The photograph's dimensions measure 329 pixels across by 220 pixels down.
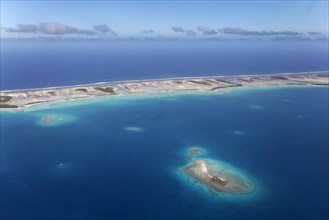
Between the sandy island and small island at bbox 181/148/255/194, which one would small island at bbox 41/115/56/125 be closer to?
the sandy island

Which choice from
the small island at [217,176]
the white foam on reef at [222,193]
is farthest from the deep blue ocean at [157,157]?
the small island at [217,176]

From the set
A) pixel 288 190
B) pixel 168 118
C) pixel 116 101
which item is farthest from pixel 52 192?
pixel 116 101

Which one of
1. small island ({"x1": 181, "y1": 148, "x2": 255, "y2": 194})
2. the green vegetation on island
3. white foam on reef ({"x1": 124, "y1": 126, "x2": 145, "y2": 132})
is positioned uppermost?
the green vegetation on island

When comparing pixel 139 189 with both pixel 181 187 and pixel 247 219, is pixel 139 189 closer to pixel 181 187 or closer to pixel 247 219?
pixel 181 187

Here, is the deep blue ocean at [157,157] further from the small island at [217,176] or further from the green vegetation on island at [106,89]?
the green vegetation on island at [106,89]

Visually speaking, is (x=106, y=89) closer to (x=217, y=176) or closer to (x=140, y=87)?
(x=140, y=87)

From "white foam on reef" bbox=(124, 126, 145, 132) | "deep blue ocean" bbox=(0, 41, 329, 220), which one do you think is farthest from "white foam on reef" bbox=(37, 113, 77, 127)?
"white foam on reef" bbox=(124, 126, 145, 132)

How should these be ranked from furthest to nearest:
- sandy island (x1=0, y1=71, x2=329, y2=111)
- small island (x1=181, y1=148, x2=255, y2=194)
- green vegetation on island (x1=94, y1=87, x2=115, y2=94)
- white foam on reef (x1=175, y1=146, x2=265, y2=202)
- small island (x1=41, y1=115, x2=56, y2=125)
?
1. green vegetation on island (x1=94, y1=87, x2=115, y2=94)
2. sandy island (x1=0, y1=71, x2=329, y2=111)
3. small island (x1=41, y1=115, x2=56, y2=125)
4. small island (x1=181, y1=148, x2=255, y2=194)
5. white foam on reef (x1=175, y1=146, x2=265, y2=202)

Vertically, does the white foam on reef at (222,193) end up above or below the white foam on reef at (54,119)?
below
